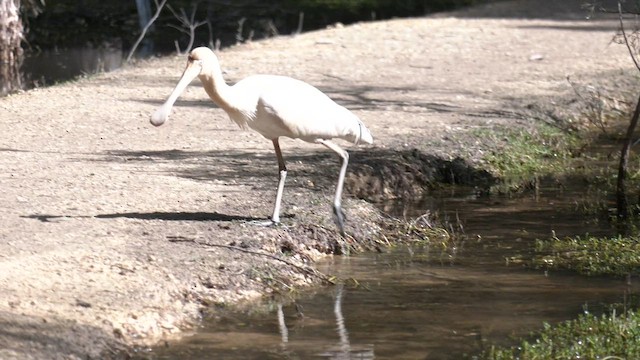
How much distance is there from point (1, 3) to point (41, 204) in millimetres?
7870

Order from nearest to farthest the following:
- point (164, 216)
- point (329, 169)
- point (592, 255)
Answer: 1. point (592, 255)
2. point (164, 216)
3. point (329, 169)

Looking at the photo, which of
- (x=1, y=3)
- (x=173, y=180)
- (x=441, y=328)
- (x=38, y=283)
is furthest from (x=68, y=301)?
(x=1, y=3)

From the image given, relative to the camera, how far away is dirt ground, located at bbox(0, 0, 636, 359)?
267 inches

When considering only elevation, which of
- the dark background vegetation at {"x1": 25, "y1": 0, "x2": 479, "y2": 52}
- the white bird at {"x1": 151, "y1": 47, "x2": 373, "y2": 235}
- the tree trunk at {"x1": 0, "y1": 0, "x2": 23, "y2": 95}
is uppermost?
the white bird at {"x1": 151, "y1": 47, "x2": 373, "y2": 235}

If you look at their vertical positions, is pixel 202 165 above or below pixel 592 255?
above

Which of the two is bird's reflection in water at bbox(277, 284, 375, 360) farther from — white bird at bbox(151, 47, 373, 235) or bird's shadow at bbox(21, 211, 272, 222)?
bird's shadow at bbox(21, 211, 272, 222)

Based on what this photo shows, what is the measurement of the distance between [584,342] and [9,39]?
11423mm

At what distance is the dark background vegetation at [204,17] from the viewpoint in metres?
25.8

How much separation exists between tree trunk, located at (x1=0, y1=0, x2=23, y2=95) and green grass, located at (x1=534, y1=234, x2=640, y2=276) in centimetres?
919

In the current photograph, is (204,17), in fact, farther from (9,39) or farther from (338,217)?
(338,217)

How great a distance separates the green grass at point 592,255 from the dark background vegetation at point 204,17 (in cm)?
1675

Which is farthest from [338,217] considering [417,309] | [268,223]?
[417,309]

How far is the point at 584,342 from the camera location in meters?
6.33

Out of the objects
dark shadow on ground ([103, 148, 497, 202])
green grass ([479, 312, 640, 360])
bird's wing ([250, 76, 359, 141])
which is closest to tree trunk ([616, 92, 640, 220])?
dark shadow on ground ([103, 148, 497, 202])
